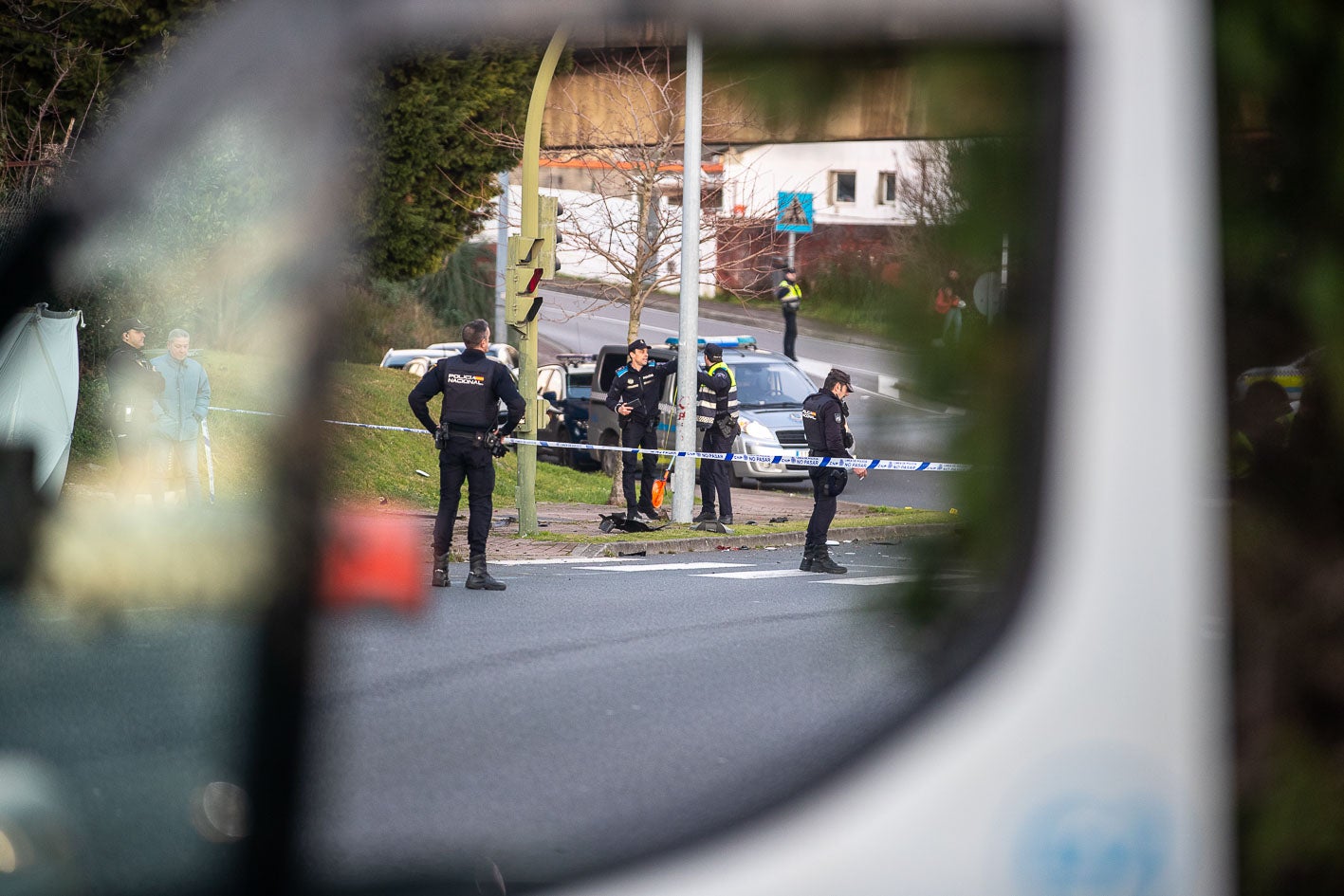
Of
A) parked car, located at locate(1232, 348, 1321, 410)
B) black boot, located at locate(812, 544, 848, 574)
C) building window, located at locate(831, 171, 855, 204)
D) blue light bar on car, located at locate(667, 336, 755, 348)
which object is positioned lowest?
black boot, located at locate(812, 544, 848, 574)

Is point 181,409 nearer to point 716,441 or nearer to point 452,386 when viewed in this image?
point 452,386

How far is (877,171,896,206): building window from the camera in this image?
1.40m

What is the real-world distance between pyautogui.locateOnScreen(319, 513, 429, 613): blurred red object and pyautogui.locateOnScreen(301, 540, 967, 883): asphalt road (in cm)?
2

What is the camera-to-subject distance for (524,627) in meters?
1.70

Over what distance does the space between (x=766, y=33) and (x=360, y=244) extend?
→ 0.44m

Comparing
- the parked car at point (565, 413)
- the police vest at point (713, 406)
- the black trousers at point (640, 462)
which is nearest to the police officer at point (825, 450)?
the police vest at point (713, 406)

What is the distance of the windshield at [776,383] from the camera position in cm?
187

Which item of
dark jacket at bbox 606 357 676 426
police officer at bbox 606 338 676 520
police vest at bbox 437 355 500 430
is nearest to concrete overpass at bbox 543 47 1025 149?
police vest at bbox 437 355 500 430

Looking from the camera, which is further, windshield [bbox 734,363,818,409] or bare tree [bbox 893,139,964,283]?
windshield [bbox 734,363,818,409]

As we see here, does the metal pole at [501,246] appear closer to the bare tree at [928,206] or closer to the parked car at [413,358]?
the parked car at [413,358]

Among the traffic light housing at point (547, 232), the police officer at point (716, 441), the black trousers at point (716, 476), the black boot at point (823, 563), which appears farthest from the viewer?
the black trousers at point (716, 476)

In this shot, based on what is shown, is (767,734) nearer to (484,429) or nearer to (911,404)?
(911,404)

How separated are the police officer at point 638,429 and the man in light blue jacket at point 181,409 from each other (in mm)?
11904

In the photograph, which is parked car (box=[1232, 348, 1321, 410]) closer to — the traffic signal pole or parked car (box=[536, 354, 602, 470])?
the traffic signal pole
